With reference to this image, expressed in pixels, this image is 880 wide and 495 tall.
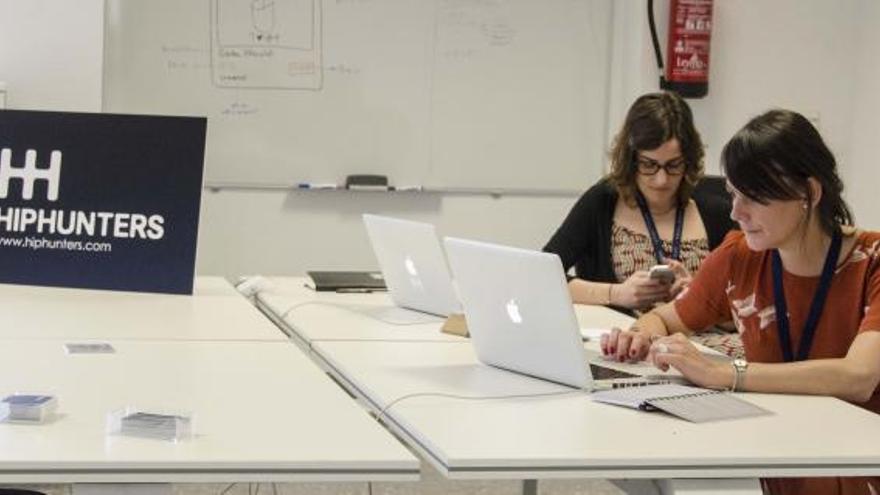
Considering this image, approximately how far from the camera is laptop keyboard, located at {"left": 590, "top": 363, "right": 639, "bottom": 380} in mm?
2379

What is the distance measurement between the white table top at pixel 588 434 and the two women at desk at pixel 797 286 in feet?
0.21

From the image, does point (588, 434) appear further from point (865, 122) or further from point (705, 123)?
point (865, 122)

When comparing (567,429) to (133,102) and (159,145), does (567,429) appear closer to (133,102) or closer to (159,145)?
(159,145)

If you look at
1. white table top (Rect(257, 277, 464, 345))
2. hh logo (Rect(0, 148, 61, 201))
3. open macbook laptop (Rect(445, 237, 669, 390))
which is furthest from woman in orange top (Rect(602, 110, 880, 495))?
hh logo (Rect(0, 148, 61, 201))

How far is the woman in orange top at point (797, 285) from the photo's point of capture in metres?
2.28

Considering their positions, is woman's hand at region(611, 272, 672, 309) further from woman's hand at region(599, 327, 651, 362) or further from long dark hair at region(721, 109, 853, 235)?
long dark hair at region(721, 109, 853, 235)

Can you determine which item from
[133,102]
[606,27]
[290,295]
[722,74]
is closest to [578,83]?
[606,27]

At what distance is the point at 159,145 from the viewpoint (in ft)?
11.2

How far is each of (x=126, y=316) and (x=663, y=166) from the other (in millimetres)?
1508

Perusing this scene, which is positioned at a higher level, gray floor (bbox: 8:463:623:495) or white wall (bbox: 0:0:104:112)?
white wall (bbox: 0:0:104:112)

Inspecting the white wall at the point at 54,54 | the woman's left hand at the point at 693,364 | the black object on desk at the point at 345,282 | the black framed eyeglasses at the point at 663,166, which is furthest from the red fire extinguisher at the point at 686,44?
the woman's left hand at the point at 693,364

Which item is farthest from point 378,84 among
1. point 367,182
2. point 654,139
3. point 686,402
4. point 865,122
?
point 686,402

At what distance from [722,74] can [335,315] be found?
2.72m

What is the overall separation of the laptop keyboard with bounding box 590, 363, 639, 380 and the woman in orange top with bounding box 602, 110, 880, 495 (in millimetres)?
60
